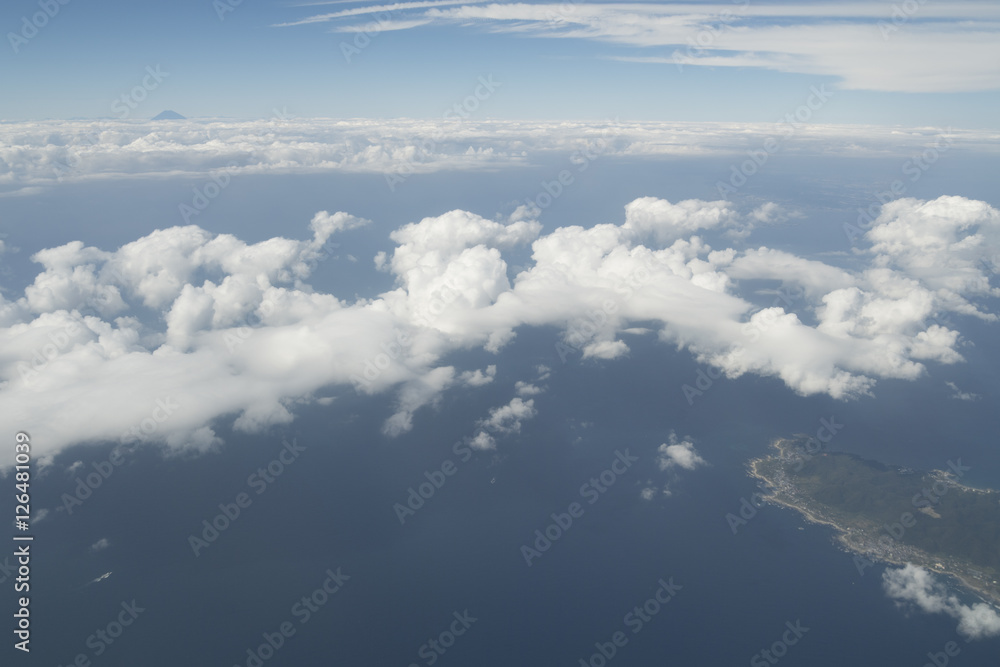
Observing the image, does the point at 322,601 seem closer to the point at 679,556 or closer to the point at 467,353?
the point at 679,556

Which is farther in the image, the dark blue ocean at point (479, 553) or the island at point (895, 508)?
the island at point (895, 508)

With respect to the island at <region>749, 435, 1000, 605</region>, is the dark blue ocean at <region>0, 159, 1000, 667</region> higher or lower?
higher

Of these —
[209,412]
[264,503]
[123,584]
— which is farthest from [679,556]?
[209,412]

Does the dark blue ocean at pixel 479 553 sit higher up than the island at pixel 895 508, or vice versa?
the dark blue ocean at pixel 479 553

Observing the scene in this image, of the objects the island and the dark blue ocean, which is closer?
the dark blue ocean
